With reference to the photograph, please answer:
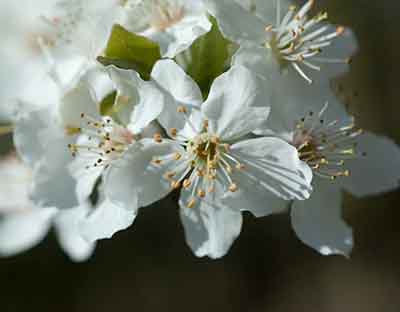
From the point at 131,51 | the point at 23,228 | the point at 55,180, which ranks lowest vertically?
the point at 23,228

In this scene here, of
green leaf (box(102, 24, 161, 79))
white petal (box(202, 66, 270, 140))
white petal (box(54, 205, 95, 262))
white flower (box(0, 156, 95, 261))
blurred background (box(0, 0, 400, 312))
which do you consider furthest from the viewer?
blurred background (box(0, 0, 400, 312))

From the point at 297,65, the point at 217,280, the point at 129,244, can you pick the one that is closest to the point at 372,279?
the point at 217,280

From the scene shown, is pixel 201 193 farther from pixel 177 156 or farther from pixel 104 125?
pixel 104 125

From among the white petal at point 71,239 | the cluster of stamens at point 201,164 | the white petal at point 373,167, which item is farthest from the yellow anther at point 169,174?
the white petal at point 71,239

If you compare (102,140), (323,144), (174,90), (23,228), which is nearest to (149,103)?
(174,90)

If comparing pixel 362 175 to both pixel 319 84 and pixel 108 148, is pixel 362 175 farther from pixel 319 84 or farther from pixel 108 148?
pixel 108 148

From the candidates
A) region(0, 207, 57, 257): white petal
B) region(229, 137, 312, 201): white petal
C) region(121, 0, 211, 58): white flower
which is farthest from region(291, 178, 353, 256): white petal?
region(0, 207, 57, 257): white petal

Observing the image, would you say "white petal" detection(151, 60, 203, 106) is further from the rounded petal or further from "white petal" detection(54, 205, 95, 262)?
"white petal" detection(54, 205, 95, 262)

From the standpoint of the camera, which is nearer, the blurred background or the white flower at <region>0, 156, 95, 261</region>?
the white flower at <region>0, 156, 95, 261</region>
